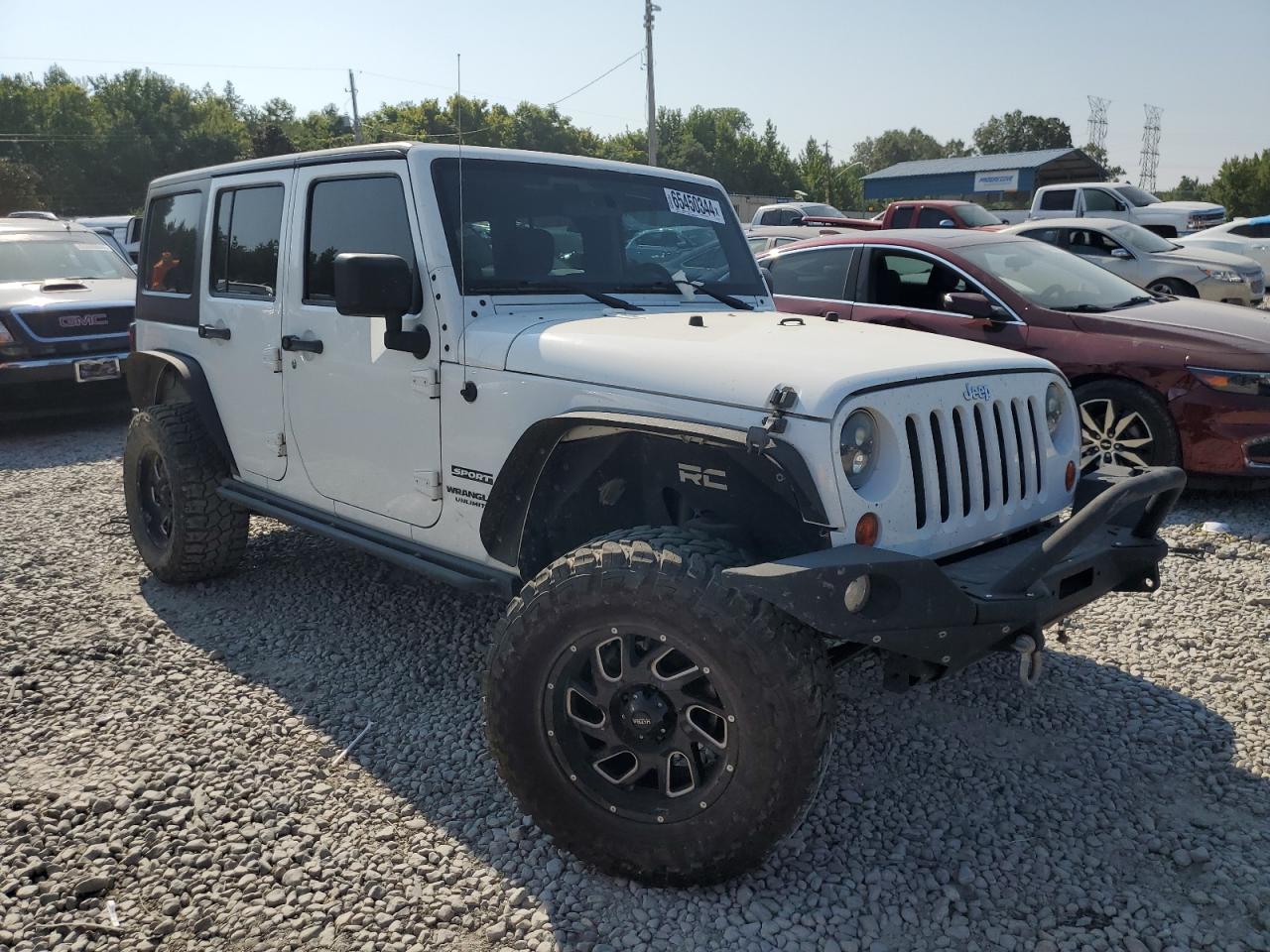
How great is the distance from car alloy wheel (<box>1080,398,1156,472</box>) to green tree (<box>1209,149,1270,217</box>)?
4151cm

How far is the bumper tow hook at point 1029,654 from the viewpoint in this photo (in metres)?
2.55

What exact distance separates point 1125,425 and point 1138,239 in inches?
326

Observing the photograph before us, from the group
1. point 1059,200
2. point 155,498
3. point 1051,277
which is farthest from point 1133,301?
point 1059,200

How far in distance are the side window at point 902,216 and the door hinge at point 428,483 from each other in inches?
549

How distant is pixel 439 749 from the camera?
3.40 meters

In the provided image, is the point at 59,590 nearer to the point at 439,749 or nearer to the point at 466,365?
the point at 439,749

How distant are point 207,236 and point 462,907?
3.42m

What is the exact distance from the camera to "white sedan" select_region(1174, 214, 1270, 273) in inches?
664

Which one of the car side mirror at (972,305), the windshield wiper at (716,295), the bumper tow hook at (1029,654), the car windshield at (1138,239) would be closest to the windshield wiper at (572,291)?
the windshield wiper at (716,295)

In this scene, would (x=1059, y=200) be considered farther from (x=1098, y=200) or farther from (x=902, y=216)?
(x=902, y=216)

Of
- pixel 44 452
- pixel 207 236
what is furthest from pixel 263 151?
pixel 207 236

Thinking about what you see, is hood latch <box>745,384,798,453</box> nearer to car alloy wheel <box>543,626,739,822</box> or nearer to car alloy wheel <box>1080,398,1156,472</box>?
car alloy wheel <box>543,626,739,822</box>

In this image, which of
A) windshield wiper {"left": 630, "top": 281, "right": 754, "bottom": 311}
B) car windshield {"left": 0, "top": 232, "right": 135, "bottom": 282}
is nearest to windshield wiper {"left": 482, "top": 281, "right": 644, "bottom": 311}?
windshield wiper {"left": 630, "top": 281, "right": 754, "bottom": 311}

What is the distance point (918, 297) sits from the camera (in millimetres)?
6734
